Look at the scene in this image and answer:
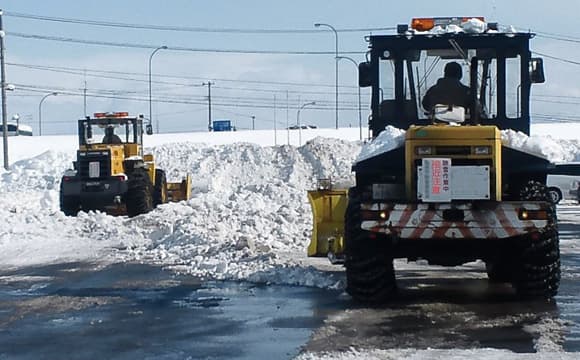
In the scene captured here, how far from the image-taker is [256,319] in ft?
34.8

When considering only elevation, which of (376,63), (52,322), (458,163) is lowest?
(52,322)

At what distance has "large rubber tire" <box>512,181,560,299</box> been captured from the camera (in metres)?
11.1

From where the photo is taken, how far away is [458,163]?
10680 mm

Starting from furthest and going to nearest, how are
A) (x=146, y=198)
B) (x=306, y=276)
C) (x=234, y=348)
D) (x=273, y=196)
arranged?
(x=273, y=196) < (x=146, y=198) < (x=306, y=276) < (x=234, y=348)

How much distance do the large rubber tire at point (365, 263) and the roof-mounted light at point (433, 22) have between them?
A: 7.71 feet

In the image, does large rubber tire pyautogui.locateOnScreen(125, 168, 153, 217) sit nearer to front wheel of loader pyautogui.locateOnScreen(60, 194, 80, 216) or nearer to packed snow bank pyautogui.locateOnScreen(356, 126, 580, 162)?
front wheel of loader pyautogui.locateOnScreen(60, 194, 80, 216)

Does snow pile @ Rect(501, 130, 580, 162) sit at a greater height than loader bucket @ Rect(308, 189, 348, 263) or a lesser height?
greater

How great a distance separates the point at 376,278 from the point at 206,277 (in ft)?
12.3

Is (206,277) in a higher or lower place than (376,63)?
lower

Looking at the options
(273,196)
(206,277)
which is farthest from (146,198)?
(206,277)

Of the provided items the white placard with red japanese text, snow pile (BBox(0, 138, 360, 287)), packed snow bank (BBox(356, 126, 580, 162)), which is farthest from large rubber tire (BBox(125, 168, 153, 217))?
the white placard with red japanese text

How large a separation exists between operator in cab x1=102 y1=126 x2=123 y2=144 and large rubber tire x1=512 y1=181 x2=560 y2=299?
19.6 m

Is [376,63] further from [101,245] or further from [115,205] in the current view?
[115,205]

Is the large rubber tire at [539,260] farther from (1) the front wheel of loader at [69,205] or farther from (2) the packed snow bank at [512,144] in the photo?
(1) the front wheel of loader at [69,205]
